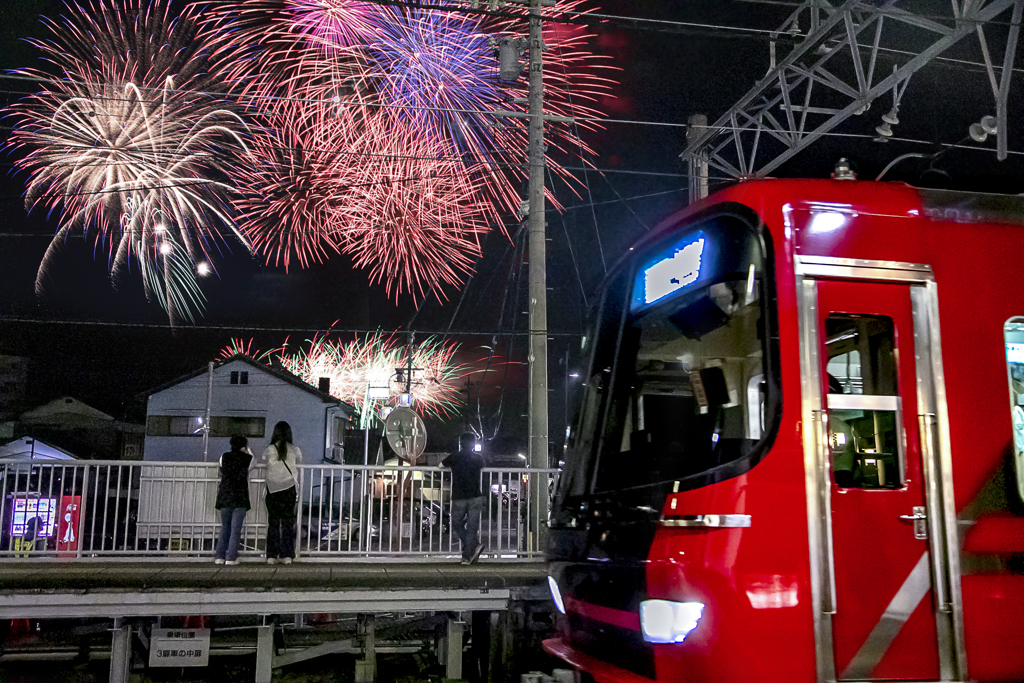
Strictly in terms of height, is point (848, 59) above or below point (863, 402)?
above

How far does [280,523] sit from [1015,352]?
842cm

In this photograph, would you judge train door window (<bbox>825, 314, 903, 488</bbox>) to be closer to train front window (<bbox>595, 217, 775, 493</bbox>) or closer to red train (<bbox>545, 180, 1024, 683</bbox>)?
red train (<bbox>545, 180, 1024, 683</bbox>)

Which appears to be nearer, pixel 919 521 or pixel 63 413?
pixel 919 521

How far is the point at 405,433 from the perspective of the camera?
12.7 m

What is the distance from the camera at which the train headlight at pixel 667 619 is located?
400cm

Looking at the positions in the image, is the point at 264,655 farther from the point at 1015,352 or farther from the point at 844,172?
the point at 1015,352

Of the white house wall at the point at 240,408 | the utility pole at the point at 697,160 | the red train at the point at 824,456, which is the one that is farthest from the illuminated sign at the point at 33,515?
the white house wall at the point at 240,408

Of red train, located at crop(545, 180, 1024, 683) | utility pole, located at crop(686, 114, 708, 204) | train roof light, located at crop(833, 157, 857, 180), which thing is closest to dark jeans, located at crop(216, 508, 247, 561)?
red train, located at crop(545, 180, 1024, 683)

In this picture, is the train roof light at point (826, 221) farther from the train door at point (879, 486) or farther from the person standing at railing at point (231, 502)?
the person standing at railing at point (231, 502)

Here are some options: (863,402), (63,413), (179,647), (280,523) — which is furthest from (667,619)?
(63,413)

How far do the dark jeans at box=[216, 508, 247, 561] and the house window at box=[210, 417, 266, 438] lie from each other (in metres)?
24.6

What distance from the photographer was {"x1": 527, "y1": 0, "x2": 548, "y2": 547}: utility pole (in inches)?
487

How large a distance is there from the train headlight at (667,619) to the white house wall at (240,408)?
31.1 m

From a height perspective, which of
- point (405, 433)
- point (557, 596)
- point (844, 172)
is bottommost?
point (557, 596)
